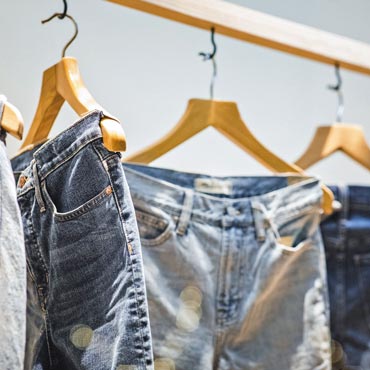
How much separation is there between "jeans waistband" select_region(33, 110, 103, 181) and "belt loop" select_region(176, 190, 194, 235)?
0.21m

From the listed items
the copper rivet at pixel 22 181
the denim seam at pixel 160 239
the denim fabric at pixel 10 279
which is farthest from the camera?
the denim seam at pixel 160 239

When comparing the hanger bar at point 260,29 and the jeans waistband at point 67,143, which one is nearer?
the jeans waistband at point 67,143

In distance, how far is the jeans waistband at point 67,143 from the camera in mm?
649

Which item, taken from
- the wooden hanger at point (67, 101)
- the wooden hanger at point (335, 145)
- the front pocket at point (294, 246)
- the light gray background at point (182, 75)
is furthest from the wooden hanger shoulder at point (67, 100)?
the wooden hanger at point (335, 145)

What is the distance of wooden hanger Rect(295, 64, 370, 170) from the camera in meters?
1.06

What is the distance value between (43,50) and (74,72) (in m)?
0.33

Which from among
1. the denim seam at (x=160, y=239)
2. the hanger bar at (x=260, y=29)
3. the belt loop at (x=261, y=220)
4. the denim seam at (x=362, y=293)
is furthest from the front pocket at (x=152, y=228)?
the denim seam at (x=362, y=293)

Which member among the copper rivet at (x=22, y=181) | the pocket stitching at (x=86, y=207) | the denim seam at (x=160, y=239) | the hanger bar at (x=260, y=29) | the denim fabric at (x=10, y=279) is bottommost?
the denim fabric at (x=10, y=279)

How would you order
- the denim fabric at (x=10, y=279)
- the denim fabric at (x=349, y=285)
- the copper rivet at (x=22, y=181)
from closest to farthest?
the denim fabric at (x=10, y=279), the copper rivet at (x=22, y=181), the denim fabric at (x=349, y=285)

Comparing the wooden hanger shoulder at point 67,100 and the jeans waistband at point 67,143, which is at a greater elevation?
A: the wooden hanger shoulder at point 67,100

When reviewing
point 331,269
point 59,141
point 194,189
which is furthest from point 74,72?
point 331,269

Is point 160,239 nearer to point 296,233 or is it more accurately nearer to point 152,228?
point 152,228

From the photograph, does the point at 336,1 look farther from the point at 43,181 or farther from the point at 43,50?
the point at 43,181

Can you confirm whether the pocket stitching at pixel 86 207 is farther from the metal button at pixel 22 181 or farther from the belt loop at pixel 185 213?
the belt loop at pixel 185 213
